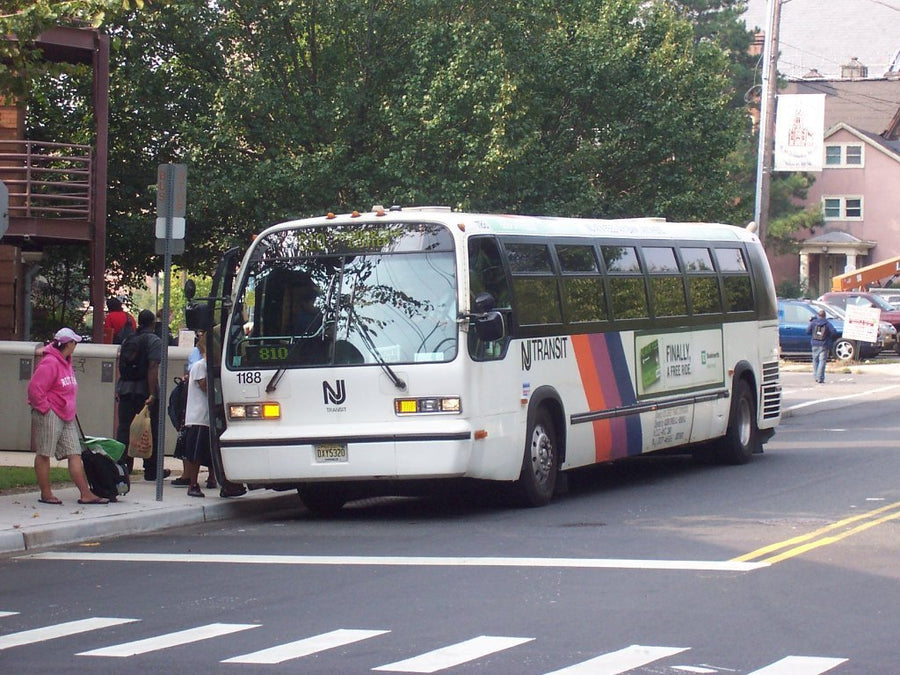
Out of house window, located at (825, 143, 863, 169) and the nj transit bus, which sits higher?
house window, located at (825, 143, 863, 169)

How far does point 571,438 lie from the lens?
1458cm

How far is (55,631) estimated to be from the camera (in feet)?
27.0

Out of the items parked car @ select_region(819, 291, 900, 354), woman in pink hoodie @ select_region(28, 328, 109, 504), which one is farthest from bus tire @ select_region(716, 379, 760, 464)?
parked car @ select_region(819, 291, 900, 354)

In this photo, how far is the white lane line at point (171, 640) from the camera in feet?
24.8

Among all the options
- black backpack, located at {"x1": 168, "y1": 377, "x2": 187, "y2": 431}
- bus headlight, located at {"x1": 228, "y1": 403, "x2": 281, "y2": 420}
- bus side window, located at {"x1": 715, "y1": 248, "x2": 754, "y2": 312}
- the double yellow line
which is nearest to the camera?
the double yellow line

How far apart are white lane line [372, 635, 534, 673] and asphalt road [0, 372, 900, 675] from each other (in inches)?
0.8

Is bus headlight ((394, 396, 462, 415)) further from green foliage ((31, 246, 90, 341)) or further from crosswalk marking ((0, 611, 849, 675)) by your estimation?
green foliage ((31, 246, 90, 341))

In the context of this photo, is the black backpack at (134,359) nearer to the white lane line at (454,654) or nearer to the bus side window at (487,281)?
the bus side window at (487,281)

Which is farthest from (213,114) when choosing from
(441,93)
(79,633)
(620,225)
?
(79,633)

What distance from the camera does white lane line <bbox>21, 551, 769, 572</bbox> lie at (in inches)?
398

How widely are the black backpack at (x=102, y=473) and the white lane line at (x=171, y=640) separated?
564 cm

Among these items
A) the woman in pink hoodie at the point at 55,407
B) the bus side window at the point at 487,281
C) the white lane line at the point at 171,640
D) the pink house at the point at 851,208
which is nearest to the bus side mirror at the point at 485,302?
the bus side window at the point at 487,281

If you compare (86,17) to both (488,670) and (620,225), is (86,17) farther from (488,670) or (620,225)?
(488,670)

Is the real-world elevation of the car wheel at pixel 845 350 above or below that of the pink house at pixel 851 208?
below
